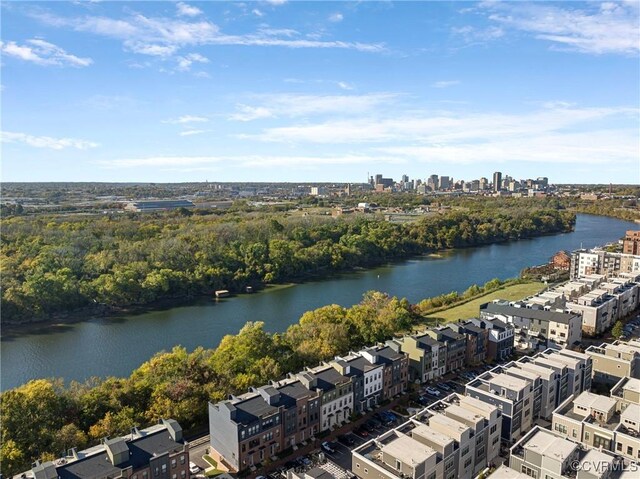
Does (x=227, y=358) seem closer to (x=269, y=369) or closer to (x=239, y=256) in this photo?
(x=269, y=369)

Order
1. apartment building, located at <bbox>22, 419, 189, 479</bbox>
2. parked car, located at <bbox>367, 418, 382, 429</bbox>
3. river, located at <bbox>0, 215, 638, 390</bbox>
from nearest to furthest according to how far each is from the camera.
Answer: apartment building, located at <bbox>22, 419, 189, 479</bbox> < parked car, located at <bbox>367, 418, 382, 429</bbox> < river, located at <bbox>0, 215, 638, 390</bbox>

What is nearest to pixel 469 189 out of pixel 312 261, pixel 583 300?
pixel 312 261

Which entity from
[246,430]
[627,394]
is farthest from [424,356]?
[246,430]

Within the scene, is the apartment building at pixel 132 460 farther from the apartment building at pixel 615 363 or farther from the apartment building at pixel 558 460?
the apartment building at pixel 615 363

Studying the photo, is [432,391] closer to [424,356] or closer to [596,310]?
[424,356]

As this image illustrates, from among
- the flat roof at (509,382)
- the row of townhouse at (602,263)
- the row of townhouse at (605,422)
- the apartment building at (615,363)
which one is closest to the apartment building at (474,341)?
the apartment building at (615,363)

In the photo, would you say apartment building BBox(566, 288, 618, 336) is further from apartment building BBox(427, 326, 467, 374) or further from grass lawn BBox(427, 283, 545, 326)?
apartment building BBox(427, 326, 467, 374)

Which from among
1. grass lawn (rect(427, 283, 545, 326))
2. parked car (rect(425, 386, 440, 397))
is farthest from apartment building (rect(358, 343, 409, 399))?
grass lawn (rect(427, 283, 545, 326))
